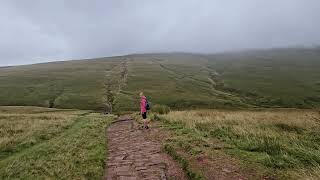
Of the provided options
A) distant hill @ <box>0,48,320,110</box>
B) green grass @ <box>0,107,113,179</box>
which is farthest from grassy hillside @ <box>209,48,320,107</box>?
green grass @ <box>0,107,113,179</box>

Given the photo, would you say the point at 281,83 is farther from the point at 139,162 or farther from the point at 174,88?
the point at 139,162

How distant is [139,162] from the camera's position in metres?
14.1

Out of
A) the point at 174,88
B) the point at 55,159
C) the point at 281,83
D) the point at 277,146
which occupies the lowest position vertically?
the point at 281,83

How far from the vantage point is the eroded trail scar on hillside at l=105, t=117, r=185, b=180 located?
12.2 metres

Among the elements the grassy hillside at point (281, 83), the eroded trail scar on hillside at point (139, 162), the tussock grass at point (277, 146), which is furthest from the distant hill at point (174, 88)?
the eroded trail scar on hillside at point (139, 162)

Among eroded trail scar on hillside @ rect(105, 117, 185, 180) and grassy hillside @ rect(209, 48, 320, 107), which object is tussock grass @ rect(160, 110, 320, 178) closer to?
eroded trail scar on hillside @ rect(105, 117, 185, 180)

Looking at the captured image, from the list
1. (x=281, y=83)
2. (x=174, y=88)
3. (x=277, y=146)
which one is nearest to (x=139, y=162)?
(x=277, y=146)

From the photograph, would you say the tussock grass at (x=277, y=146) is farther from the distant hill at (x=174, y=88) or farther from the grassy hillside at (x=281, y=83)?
the grassy hillside at (x=281, y=83)

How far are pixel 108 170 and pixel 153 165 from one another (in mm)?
1704

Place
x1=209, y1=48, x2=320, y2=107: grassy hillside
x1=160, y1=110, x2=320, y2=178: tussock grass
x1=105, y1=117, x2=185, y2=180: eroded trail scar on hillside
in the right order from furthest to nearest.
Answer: x1=209, y1=48, x2=320, y2=107: grassy hillside → x1=105, y1=117, x2=185, y2=180: eroded trail scar on hillside → x1=160, y1=110, x2=320, y2=178: tussock grass

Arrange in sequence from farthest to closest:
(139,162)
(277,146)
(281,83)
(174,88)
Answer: (281,83) → (174,88) → (139,162) → (277,146)

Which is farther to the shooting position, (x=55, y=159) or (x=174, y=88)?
(x=174, y=88)

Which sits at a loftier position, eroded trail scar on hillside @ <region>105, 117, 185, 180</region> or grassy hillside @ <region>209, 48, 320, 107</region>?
eroded trail scar on hillside @ <region>105, 117, 185, 180</region>

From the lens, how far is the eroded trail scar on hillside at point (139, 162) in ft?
40.0
